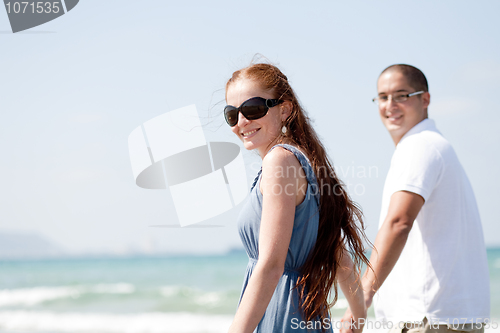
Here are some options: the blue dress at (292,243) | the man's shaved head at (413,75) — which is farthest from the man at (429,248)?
the blue dress at (292,243)

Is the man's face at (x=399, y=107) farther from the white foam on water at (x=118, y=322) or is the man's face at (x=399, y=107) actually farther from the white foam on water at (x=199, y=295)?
the white foam on water at (x=199, y=295)

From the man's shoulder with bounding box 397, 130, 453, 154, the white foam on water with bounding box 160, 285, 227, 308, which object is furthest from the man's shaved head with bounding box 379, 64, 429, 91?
the white foam on water with bounding box 160, 285, 227, 308

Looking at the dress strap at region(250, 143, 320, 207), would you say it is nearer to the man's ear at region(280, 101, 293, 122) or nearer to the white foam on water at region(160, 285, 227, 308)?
the man's ear at region(280, 101, 293, 122)

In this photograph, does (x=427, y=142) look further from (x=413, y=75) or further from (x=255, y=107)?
(x=255, y=107)

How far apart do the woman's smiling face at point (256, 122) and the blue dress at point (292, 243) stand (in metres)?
0.23

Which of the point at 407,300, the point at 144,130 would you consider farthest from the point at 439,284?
the point at 144,130

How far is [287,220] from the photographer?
59.3 inches

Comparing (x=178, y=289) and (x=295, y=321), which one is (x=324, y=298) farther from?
(x=178, y=289)

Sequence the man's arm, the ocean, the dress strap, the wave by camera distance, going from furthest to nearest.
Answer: the wave
the ocean
the man's arm
the dress strap

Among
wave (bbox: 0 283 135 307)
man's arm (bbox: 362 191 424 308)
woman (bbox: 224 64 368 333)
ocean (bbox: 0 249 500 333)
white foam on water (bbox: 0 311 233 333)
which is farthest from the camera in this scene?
wave (bbox: 0 283 135 307)

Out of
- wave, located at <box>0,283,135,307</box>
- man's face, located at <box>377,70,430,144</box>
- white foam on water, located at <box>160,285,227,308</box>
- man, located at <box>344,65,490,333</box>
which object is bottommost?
man, located at <box>344,65,490,333</box>

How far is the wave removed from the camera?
1594 centimetres

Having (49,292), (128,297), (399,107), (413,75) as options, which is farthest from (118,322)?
(413,75)

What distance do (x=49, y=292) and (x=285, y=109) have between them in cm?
1904
